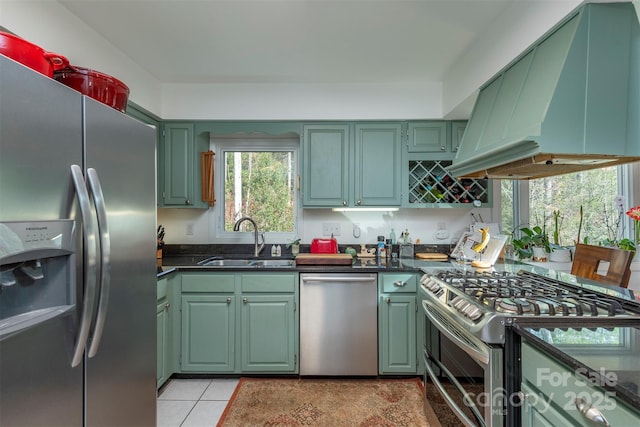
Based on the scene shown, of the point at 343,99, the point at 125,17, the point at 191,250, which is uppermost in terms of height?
the point at 125,17

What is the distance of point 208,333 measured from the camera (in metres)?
2.39

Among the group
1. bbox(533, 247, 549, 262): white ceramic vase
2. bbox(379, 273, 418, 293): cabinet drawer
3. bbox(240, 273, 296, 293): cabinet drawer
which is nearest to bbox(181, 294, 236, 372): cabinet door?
bbox(240, 273, 296, 293): cabinet drawer

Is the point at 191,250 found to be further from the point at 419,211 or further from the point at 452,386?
the point at 452,386

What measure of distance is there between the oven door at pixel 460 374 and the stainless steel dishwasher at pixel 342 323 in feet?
1.88

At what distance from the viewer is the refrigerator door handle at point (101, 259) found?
39.3 inches

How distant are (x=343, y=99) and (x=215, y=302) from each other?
6.69 feet

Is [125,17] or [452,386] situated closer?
[452,386]

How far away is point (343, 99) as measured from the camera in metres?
2.75

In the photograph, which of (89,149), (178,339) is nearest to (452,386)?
(89,149)

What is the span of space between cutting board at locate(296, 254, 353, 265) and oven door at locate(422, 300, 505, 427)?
0.78 m

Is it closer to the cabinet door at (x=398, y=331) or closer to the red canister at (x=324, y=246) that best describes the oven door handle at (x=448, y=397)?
the cabinet door at (x=398, y=331)

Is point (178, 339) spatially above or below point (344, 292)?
below

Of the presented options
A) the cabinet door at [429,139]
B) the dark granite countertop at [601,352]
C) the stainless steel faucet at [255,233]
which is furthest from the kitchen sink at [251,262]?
the dark granite countertop at [601,352]

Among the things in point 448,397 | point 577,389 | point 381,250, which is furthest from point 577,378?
point 381,250
